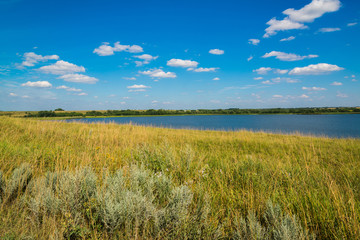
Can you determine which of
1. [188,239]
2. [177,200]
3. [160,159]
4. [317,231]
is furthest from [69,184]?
[317,231]

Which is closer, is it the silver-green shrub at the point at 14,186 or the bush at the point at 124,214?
the bush at the point at 124,214

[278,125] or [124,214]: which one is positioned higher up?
[124,214]

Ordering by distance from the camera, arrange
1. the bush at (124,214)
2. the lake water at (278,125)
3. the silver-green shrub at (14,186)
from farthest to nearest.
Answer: the lake water at (278,125)
the silver-green shrub at (14,186)
the bush at (124,214)

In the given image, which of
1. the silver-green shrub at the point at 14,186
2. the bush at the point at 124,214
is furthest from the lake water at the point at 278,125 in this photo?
the bush at the point at 124,214

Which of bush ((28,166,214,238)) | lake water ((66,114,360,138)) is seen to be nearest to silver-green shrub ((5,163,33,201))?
bush ((28,166,214,238))

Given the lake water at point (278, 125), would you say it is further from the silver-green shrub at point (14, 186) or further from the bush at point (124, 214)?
the bush at point (124, 214)

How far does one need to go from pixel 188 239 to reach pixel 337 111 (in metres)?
207

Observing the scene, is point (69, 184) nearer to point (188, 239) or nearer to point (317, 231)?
point (188, 239)

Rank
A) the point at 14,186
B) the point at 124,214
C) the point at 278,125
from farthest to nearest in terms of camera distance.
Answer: the point at 278,125 → the point at 14,186 → the point at 124,214

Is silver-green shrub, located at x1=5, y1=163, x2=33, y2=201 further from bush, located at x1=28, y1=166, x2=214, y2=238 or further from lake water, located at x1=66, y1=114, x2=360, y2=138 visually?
lake water, located at x1=66, y1=114, x2=360, y2=138

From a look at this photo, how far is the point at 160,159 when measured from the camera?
5.24 m

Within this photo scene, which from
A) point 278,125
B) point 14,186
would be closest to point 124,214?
point 14,186

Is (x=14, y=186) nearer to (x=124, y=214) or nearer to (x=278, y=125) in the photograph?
(x=124, y=214)

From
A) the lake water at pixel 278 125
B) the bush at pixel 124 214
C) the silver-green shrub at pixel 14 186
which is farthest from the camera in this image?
the lake water at pixel 278 125
